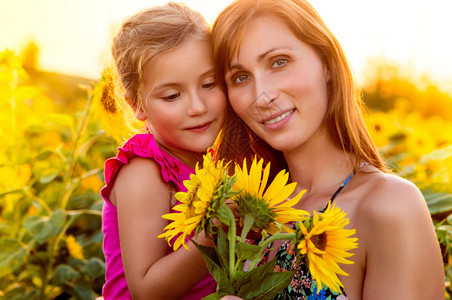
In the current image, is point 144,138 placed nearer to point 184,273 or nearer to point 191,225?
point 184,273

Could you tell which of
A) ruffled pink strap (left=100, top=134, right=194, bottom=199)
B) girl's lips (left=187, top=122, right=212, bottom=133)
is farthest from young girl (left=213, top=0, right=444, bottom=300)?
ruffled pink strap (left=100, top=134, right=194, bottom=199)

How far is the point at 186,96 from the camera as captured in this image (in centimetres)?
157

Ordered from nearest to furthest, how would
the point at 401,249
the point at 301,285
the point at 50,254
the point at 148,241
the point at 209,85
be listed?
the point at 401,249 → the point at 301,285 → the point at 148,241 → the point at 209,85 → the point at 50,254

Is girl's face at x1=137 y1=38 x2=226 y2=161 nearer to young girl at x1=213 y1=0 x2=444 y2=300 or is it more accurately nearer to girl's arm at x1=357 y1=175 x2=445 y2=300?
young girl at x1=213 y1=0 x2=444 y2=300

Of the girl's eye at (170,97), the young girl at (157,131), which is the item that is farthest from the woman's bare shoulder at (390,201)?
the girl's eye at (170,97)

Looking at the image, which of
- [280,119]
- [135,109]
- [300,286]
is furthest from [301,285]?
[135,109]

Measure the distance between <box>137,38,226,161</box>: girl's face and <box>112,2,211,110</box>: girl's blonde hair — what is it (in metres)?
0.03

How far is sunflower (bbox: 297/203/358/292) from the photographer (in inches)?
35.7

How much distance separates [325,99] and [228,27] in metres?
0.33

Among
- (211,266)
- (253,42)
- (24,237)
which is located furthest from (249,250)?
(24,237)

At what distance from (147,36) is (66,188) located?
0.85 meters

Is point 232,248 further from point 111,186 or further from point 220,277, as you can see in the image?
point 111,186

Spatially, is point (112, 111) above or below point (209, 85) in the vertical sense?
below

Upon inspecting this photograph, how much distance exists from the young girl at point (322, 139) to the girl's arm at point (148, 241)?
0.90 ft
